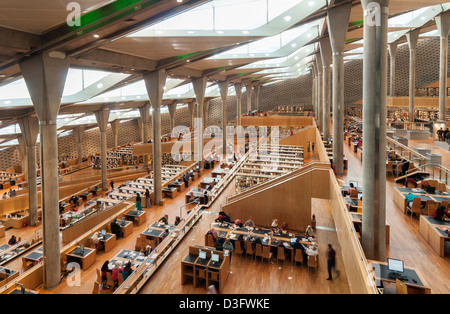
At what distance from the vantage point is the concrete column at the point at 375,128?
6.00m

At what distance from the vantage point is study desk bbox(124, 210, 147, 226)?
1462 cm

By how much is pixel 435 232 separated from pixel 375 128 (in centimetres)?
328

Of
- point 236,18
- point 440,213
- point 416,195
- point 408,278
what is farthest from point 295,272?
point 236,18

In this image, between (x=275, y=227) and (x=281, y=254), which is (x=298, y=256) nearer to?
(x=281, y=254)

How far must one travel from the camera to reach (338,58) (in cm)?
1188

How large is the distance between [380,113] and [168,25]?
7915 mm

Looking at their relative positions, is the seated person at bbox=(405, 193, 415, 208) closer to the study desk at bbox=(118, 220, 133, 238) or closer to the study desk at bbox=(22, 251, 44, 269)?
the study desk at bbox=(118, 220, 133, 238)

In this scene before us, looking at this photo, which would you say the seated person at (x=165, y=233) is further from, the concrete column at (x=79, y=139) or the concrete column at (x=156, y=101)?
the concrete column at (x=79, y=139)

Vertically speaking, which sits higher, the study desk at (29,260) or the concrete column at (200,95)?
the concrete column at (200,95)

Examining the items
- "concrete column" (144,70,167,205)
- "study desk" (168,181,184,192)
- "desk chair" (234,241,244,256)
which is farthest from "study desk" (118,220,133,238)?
"desk chair" (234,241,244,256)

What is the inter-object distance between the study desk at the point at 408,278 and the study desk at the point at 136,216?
11270mm

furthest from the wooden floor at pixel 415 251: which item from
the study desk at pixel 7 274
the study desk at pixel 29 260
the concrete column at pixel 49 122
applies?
the study desk at pixel 29 260

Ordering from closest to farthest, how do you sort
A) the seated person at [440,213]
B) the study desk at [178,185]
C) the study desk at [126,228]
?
1. the seated person at [440,213]
2. the study desk at [126,228]
3. the study desk at [178,185]
